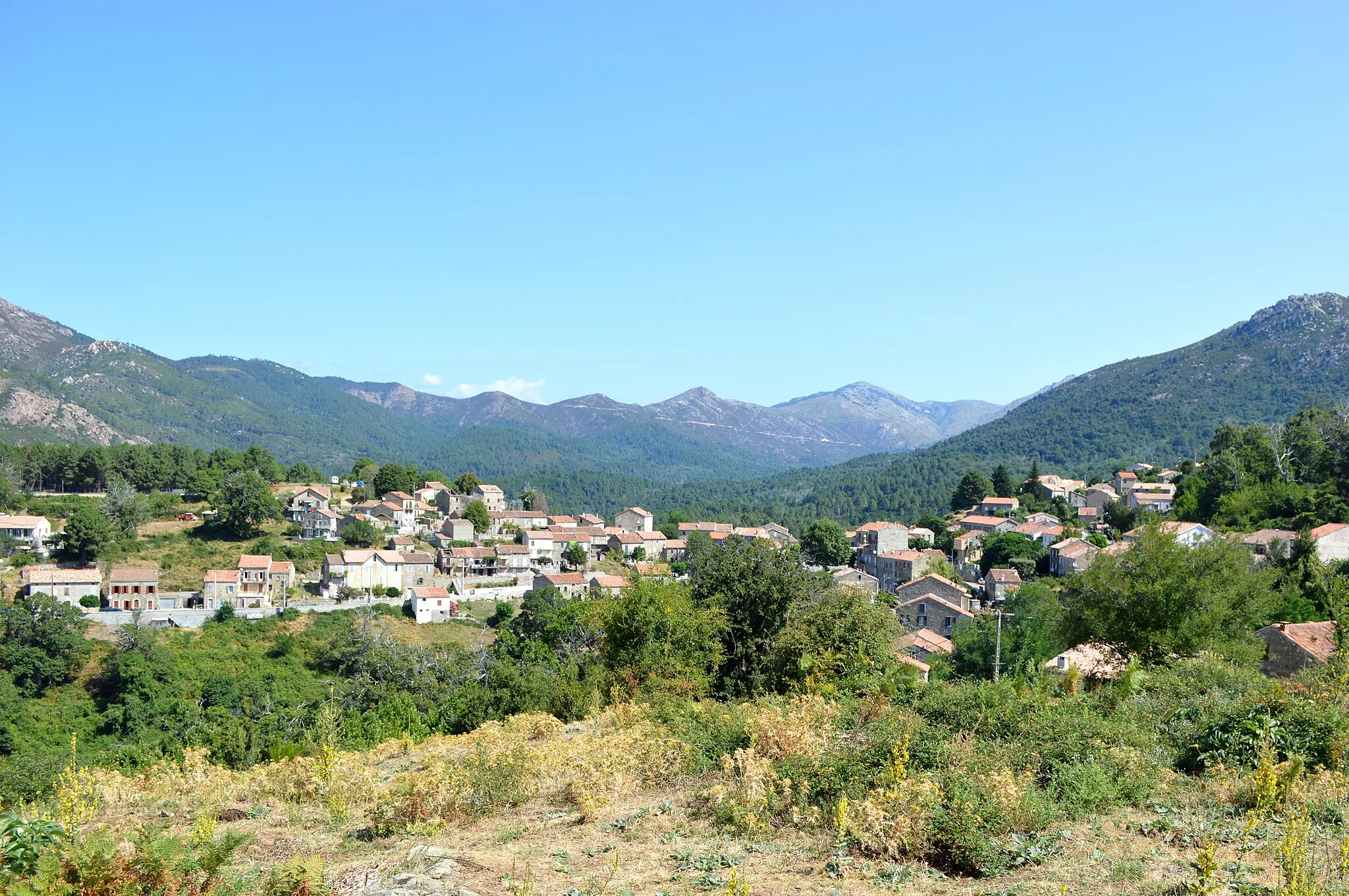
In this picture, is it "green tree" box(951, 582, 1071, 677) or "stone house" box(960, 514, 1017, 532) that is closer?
"green tree" box(951, 582, 1071, 677)

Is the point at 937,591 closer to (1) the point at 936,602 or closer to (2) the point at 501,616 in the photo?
(1) the point at 936,602

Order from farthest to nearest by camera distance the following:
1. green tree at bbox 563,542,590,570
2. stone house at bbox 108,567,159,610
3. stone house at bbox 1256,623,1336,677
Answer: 1. green tree at bbox 563,542,590,570
2. stone house at bbox 108,567,159,610
3. stone house at bbox 1256,623,1336,677

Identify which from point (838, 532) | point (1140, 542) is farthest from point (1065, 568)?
point (1140, 542)

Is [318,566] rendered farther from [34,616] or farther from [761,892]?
[761,892]

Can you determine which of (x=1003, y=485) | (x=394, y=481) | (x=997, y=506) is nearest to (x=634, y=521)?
(x=394, y=481)

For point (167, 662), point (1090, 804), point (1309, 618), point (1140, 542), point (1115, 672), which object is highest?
point (1140, 542)

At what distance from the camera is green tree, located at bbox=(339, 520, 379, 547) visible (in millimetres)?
62594

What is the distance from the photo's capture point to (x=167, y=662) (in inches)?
1539

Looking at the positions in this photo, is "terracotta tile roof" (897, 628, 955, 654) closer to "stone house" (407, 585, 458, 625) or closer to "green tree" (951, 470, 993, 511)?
"stone house" (407, 585, 458, 625)

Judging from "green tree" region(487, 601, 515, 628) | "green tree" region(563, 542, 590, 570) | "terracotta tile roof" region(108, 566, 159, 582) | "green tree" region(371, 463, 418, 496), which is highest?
"green tree" region(371, 463, 418, 496)

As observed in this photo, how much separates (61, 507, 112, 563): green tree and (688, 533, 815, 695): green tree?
179 feet

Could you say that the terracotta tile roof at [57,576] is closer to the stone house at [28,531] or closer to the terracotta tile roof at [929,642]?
the stone house at [28,531]

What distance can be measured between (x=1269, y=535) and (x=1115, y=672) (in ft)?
117

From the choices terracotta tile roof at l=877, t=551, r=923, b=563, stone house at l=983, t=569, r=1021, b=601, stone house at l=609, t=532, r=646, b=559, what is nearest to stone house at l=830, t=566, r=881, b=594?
terracotta tile roof at l=877, t=551, r=923, b=563
